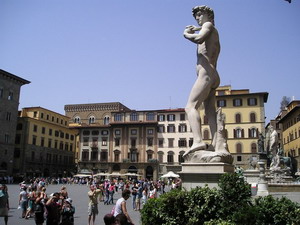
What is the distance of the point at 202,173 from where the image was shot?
20.1ft

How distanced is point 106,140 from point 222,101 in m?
27.0

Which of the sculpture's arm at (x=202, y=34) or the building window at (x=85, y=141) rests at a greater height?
the building window at (x=85, y=141)

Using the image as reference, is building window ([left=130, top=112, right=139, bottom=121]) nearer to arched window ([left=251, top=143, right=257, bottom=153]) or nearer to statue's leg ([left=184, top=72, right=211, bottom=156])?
arched window ([left=251, top=143, right=257, bottom=153])

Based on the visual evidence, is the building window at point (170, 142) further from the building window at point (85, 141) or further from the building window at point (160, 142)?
the building window at point (85, 141)

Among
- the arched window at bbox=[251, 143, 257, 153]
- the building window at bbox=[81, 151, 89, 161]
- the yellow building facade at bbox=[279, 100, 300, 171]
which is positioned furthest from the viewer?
the building window at bbox=[81, 151, 89, 161]

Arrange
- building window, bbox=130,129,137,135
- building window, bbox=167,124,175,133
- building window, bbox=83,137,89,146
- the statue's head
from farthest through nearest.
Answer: building window, bbox=83,137,89,146
building window, bbox=130,129,137,135
building window, bbox=167,124,175,133
the statue's head

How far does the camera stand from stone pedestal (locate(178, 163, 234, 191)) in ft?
19.9

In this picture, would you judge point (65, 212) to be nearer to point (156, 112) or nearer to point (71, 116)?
point (156, 112)

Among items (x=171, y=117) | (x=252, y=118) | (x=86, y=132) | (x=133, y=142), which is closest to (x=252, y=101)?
(x=252, y=118)

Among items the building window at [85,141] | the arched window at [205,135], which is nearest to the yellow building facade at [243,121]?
the arched window at [205,135]

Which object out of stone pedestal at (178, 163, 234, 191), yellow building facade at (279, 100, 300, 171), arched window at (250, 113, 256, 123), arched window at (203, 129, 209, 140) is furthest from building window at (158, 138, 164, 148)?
stone pedestal at (178, 163, 234, 191)

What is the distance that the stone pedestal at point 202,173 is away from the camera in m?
6.07

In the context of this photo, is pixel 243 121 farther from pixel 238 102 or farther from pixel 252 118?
pixel 238 102

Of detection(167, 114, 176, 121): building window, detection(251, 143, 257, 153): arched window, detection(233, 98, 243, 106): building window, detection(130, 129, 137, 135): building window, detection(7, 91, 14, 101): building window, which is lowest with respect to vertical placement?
detection(251, 143, 257, 153): arched window
